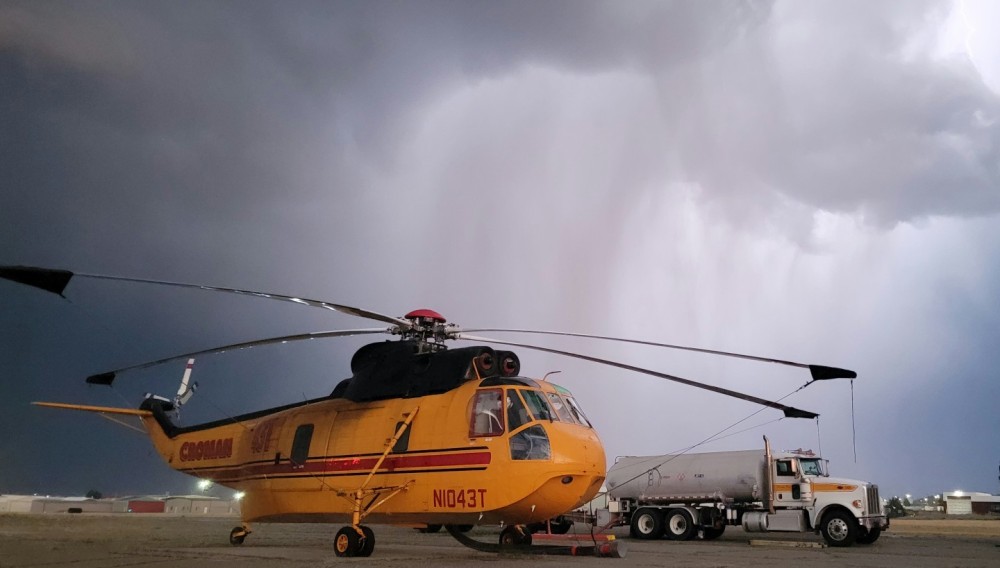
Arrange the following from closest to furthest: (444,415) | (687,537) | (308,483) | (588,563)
Result: (588,563)
(444,415)
(308,483)
(687,537)

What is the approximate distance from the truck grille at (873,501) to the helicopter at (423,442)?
1109 centimetres

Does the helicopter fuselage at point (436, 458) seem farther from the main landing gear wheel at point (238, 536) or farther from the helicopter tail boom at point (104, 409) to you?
the helicopter tail boom at point (104, 409)

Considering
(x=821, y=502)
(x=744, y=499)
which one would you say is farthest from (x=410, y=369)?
(x=821, y=502)

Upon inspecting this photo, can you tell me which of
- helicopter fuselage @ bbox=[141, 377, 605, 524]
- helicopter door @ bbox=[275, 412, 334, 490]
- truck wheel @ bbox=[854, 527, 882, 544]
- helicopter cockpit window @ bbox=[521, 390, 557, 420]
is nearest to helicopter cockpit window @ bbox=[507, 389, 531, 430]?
helicopter fuselage @ bbox=[141, 377, 605, 524]

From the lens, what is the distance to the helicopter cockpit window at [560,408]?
1245 centimetres

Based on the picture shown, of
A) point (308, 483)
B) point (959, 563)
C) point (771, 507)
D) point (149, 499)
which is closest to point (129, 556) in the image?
point (308, 483)

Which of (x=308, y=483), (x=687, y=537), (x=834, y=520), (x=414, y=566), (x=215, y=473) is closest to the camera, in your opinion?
(x=414, y=566)

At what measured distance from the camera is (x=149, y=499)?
7888 cm

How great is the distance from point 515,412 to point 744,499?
13.0 m

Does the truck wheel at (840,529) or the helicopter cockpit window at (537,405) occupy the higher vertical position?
the helicopter cockpit window at (537,405)

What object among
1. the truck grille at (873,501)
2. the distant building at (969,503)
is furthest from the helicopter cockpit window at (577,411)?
the distant building at (969,503)

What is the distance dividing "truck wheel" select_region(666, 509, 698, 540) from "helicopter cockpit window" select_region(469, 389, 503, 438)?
12.4m

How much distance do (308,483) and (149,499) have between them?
3086 inches

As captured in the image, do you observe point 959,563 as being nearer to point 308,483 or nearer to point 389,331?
point 389,331
